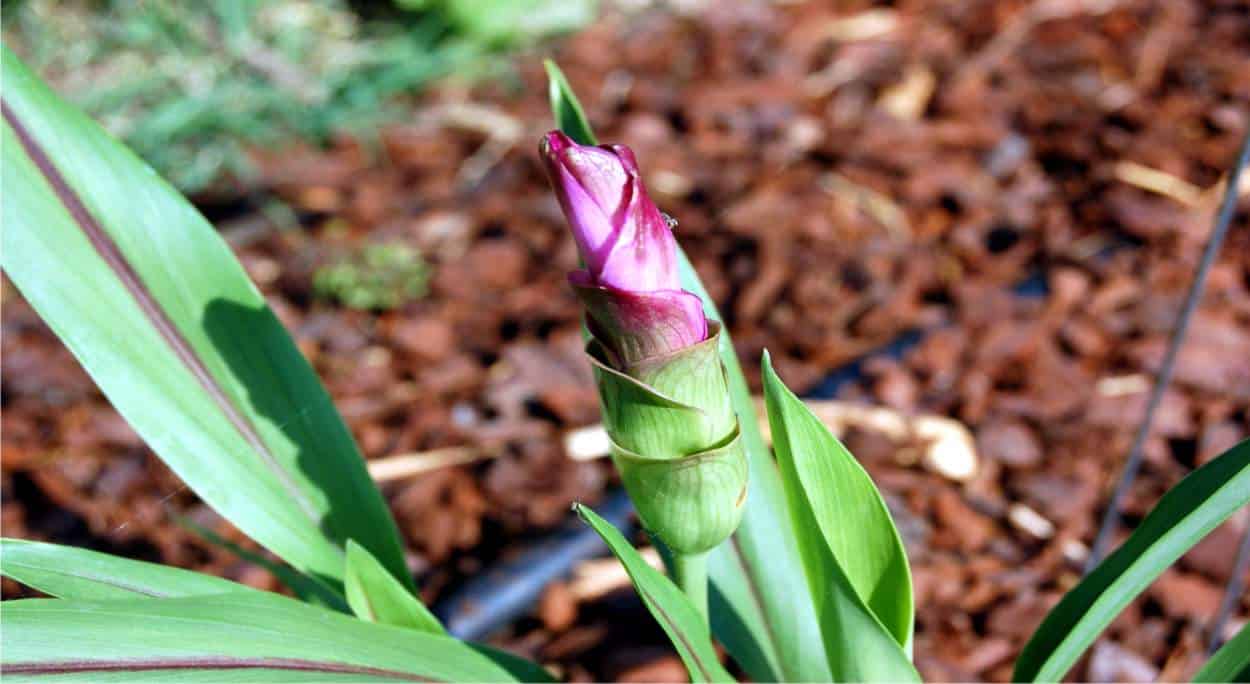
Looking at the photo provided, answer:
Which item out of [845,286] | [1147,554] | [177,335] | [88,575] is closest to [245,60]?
[845,286]

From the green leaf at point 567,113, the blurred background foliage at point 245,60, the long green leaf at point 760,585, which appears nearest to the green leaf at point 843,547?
the long green leaf at point 760,585

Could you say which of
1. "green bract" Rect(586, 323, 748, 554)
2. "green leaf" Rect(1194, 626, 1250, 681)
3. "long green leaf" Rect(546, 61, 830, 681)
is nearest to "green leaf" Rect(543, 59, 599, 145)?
"long green leaf" Rect(546, 61, 830, 681)

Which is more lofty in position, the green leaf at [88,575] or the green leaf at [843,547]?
the green leaf at [88,575]

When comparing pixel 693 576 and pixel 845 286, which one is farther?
pixel 845 286

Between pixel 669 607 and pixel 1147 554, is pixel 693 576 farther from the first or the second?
pixel 1147 554

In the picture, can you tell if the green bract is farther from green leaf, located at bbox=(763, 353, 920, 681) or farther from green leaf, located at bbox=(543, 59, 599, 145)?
green leaf, located at bbox=(543, 59, 599, 145)

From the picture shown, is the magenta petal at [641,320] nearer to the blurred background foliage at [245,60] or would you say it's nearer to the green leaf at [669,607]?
the green leaf at [669,607]

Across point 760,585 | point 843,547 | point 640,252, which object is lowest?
point 760,585
